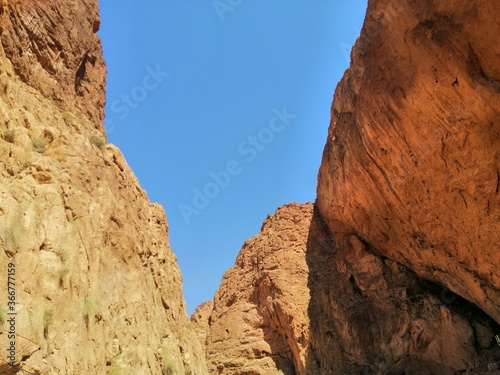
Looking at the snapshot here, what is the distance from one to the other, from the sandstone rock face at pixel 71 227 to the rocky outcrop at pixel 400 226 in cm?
851

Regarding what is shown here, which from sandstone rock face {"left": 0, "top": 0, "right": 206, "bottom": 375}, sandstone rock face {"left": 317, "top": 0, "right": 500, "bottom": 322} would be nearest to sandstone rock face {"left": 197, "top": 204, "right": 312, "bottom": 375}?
sandstone rock face {"left": 317, "top": 0, "right": 500, "bottom": 322}

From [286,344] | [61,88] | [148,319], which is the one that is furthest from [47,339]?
[286,344]

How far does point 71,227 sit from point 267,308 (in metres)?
19.4

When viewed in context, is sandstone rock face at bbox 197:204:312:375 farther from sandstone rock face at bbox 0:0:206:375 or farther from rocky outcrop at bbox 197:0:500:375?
sandstone rock face at bbox 0:0:206:375

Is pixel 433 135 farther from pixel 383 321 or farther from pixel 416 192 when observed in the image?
pixel 383 321

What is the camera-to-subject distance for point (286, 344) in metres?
27.1

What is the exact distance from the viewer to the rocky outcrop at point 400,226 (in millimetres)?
16625

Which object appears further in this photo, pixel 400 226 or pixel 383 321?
pixel 383 321

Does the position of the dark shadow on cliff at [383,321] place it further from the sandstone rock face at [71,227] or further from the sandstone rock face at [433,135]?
the sandstone rock face at [71,227]

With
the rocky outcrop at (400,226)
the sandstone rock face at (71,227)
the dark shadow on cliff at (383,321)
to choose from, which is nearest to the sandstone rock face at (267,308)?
the rocky outcrop at (400,226)

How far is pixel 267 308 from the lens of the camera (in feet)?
93.5

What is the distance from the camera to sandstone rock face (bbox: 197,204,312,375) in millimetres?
26281

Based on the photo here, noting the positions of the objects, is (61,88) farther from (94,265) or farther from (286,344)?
(286,344)

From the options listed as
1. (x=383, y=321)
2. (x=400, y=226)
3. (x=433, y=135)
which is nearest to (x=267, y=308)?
(x=383, y=321)
